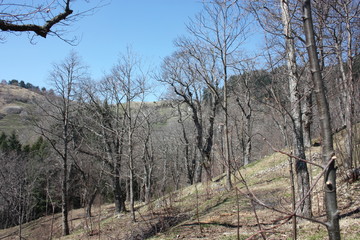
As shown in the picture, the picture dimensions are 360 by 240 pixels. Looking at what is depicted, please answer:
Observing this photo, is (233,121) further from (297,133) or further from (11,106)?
(11,106)

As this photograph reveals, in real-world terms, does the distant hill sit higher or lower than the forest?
higher

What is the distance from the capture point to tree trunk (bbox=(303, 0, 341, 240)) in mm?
1184

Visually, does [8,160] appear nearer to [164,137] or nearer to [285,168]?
[164,137]

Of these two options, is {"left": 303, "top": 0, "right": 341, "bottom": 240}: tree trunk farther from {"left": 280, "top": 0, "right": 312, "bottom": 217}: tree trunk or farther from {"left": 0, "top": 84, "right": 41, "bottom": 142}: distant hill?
{"left": 0, "top": 84, "right": 41, "bottom": 142}: distant hill

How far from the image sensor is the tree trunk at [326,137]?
1.18 metres

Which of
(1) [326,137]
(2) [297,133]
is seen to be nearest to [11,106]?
(2) [297,133]

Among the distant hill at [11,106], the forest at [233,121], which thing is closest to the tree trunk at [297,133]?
the forest at [233,121]

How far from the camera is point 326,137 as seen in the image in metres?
1.28

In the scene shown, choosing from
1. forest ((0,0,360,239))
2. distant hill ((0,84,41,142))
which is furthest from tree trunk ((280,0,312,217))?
distant hill ((0,84,41,142))

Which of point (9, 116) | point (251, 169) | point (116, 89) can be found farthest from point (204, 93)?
point (9, 116)

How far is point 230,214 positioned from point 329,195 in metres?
Answer: 7.28

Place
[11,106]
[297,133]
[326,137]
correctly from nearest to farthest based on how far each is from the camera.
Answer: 1. [326,137]
2. [297,133]
3. [11,106]

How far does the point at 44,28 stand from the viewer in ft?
15.6

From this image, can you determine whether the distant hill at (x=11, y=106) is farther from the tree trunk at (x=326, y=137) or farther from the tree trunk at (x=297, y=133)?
the tree trunk at (x=326, y=137)
